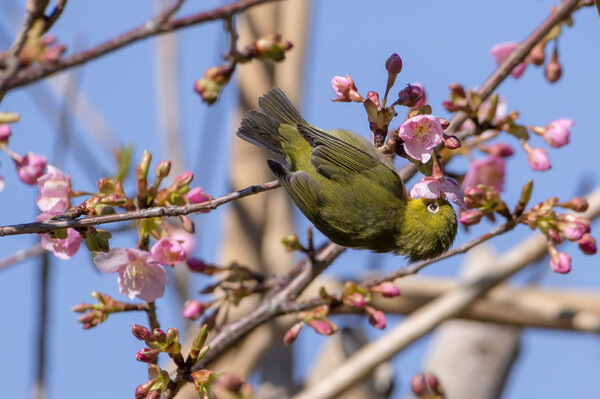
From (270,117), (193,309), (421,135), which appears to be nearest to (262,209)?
(270,117)

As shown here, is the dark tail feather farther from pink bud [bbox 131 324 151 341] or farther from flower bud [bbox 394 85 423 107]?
pink bud [bbox 131 324 151 341]

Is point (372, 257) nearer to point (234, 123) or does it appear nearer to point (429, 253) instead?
point (234, 123)

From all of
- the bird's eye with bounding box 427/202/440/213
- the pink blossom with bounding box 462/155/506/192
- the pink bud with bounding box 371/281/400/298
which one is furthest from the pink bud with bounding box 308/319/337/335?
the pink blossom with bounding box 462/155/506/192

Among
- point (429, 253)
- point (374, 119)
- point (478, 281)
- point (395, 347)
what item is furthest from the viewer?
point (478, 281)

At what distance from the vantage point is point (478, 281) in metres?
4.39

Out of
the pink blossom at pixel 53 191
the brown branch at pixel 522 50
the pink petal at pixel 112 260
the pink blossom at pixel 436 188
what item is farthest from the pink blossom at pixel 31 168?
the brown branch at pixel 522 50

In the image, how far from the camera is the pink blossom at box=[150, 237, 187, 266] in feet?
8.75

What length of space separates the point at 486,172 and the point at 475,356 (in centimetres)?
238

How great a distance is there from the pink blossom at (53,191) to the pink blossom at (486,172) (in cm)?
165

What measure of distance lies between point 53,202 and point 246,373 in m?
2.17

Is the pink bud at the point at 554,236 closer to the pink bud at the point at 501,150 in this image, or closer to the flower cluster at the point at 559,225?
the flower cluster at the point at 559,225

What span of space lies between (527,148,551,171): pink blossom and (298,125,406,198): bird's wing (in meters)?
0.55

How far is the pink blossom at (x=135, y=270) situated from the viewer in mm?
2674

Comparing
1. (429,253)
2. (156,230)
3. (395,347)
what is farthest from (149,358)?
(395,347)
